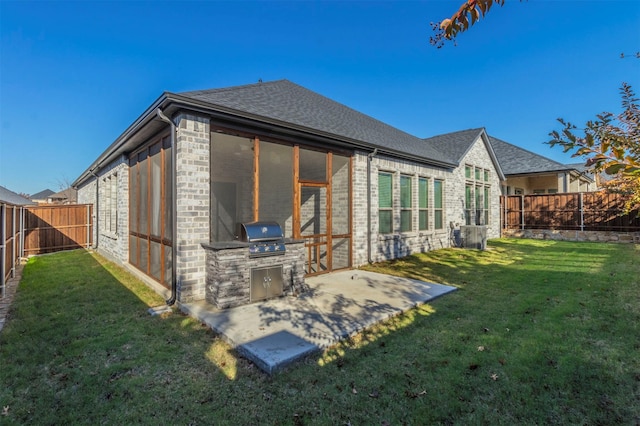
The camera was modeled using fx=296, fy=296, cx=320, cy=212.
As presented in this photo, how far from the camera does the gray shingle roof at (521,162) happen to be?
728 inches

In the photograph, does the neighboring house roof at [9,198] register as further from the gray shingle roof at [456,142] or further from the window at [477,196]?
the window at [477,196]

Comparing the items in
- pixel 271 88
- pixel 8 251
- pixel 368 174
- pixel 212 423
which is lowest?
pixel 212 423

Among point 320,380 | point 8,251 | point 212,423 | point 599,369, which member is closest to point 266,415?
point 212,423

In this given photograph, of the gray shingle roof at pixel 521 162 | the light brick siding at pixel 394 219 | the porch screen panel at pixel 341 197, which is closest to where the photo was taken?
the porch screen panel at pixel 341 197

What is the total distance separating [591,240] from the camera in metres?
14.9

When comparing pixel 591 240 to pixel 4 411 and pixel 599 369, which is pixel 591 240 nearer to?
pixel 599 369

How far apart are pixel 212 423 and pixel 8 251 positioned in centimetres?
893

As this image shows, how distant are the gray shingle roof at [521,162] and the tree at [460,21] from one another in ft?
67.6

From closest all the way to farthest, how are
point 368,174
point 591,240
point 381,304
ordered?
1. point 381,304
2. point 368,174
3. point 591,240

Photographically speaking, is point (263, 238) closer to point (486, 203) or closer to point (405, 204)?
point (405, 204)

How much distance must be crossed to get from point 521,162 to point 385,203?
51.8ft

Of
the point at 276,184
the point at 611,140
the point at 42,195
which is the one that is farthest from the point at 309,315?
the point at 42,195

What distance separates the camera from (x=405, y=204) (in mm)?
10602

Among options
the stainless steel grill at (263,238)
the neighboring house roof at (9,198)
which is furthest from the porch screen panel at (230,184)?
the neighboring house roof at (9,198)
